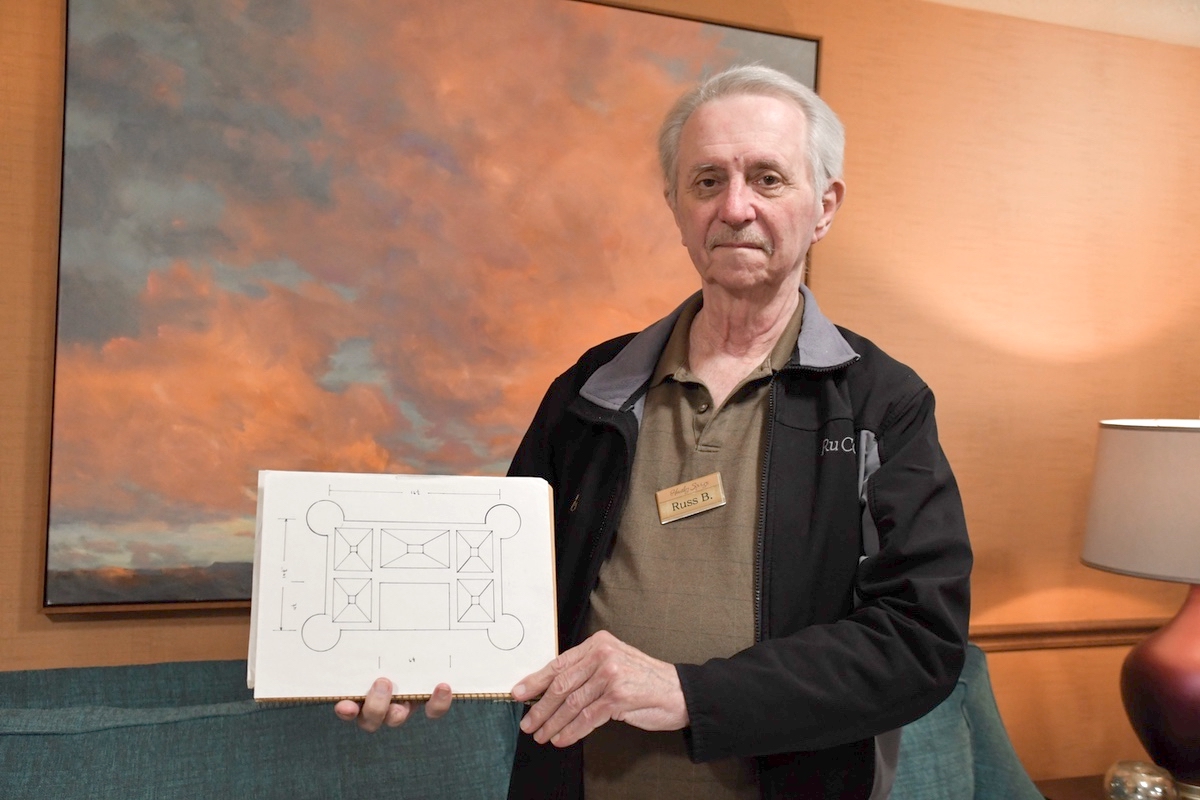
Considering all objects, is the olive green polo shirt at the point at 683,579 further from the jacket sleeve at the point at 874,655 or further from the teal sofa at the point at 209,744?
the teal sofa at the point at 209,744

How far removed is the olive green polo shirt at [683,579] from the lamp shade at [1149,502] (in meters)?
1.35

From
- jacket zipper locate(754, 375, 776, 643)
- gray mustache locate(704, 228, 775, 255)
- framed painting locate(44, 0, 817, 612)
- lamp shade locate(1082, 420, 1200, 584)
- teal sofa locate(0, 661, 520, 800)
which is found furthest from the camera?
lamp shade locate(1082, 420, 1200, 584)

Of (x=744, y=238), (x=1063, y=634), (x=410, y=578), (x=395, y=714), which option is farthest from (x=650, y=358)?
(x=1063, y=634)

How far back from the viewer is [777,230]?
1.31 meters

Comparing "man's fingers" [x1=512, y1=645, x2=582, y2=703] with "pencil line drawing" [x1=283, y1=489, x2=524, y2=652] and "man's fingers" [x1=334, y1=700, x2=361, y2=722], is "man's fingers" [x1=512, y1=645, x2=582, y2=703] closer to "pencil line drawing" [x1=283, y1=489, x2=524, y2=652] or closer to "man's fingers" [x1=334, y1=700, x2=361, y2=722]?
"pencil line drawing" [x1=283, y1=489, x2=524, y2=652]

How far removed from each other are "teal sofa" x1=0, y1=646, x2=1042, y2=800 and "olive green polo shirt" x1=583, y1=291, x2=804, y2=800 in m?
0.66

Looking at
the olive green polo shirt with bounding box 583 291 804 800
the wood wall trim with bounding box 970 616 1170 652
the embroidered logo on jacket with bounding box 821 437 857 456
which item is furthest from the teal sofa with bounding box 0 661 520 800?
the wood wall trim with bounding box 970 616 1170 652

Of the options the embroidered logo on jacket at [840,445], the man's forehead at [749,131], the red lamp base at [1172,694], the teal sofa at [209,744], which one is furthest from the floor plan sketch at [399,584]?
the red lamp base at [1172,694]

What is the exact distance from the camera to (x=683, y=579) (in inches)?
48.8

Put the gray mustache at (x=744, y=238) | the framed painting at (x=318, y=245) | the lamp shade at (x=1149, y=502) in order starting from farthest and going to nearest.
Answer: the lamp shade at (x=1149, y=502) → the framed painting at (x=318, y=245) → the gray mustache at (x=744, y=238)

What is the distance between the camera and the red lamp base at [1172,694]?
2168mm

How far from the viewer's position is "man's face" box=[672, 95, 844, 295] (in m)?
1.30

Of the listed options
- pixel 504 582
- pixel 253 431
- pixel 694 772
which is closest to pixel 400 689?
pixel 504 582

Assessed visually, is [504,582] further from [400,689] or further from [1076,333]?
[1076,333]
